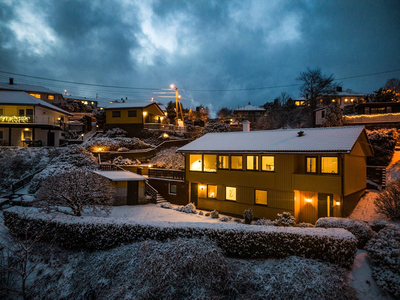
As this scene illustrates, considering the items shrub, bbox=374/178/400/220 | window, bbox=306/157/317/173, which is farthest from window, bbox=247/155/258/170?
shrub, bbox=374/178/400/220

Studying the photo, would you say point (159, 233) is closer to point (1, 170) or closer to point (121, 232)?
point (121, 232)

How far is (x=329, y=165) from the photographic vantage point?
14680mm

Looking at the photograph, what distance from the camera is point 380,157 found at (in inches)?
853

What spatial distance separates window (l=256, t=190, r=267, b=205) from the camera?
16.9 metres

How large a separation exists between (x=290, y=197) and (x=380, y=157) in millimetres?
13386

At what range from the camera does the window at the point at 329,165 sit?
14.5 metres

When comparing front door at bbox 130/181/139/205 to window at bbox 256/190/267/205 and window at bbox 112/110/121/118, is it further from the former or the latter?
window at bbox 112/110/121/118

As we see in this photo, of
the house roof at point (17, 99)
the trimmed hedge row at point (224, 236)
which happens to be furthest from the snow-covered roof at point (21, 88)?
the trimmed hedge row at point (224, 236)

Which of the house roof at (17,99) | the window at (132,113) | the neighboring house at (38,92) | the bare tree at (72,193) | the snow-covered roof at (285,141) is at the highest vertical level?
the neighboring house at (38,92)

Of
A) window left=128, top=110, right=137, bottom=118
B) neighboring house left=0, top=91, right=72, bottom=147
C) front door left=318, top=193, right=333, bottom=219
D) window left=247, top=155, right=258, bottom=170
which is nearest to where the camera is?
front door left=318, top=193, right=333, bottom=219

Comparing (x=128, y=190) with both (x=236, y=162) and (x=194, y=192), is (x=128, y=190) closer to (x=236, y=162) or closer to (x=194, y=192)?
(x=194, y=192)

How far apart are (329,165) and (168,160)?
19.8 m

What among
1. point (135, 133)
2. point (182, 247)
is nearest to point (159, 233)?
point (182, 247)

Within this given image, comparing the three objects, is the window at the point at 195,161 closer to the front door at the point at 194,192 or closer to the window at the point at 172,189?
the front door at the point at 194,192
